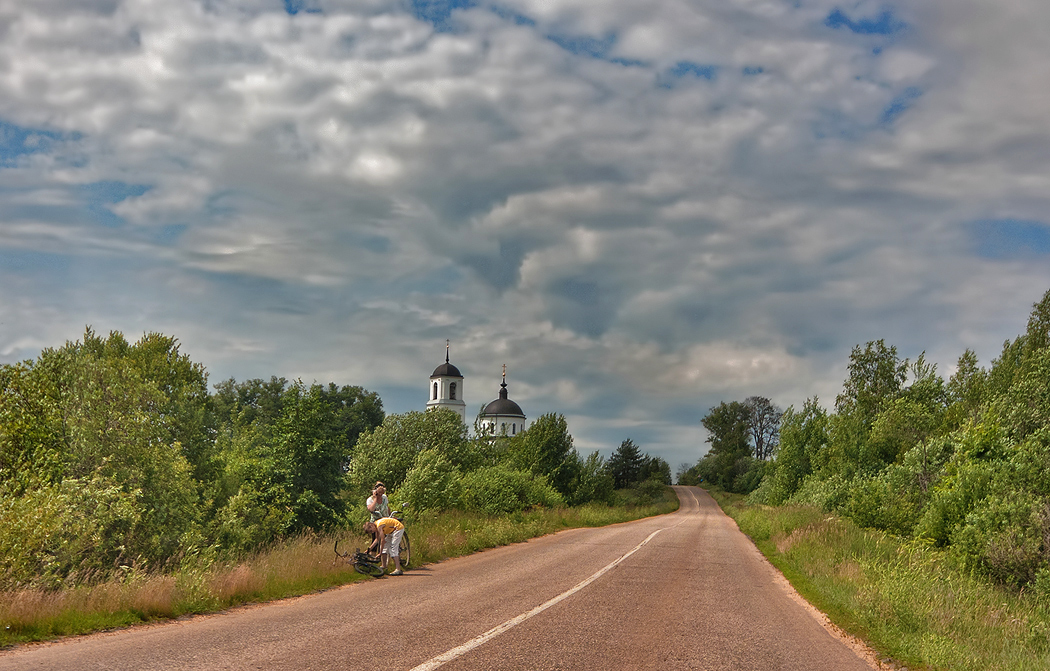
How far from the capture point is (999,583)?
54.5 ft

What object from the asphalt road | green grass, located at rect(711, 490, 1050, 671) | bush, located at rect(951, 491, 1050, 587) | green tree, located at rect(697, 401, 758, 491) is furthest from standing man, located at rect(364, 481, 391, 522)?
green tree, located at rect(697, 401, 758, 491)

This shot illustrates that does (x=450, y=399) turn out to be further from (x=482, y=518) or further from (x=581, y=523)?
(x=482, y=518)

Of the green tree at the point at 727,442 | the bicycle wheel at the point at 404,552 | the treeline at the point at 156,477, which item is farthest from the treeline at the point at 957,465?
the green tree at the point at 727,442

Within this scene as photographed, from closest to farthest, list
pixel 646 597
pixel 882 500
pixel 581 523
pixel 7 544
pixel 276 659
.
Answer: pixel 276 659 < pixel 7 544 < pixel 646 597 < pixel 882 500 < pixel 581 523

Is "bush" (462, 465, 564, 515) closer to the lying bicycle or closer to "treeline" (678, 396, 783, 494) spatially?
the lying bicycle

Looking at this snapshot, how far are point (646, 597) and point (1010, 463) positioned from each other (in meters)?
13.1

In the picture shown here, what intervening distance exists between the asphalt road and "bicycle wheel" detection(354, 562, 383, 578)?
57 centimetres

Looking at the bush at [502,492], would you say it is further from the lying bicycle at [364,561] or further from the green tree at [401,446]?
the lying bicycle at [364,561]

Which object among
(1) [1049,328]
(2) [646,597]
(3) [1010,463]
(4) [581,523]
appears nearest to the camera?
(2) [646,597]

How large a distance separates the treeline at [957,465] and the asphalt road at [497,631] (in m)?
6.13

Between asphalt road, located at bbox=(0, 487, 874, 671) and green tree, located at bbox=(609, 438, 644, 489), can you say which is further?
green tree, located at bbox=(609, 438, 644, 489)

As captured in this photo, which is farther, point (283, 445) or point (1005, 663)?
point (283, 445)

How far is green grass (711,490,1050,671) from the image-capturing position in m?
8.59

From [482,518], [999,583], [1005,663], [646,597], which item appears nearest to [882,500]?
[999,583]
